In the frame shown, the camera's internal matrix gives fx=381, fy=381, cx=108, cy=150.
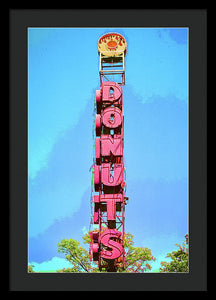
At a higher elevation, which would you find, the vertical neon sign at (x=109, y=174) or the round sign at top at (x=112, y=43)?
the round sign at top at (x=112, y=43)

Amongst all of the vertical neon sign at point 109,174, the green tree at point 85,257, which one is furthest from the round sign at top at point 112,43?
the green tree at point 85,257

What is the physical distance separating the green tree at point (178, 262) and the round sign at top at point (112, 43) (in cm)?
870

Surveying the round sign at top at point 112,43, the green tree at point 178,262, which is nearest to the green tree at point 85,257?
the green tree at point 178,262

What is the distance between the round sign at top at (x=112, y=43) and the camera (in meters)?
15.2

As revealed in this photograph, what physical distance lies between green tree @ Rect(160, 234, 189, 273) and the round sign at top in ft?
28.6

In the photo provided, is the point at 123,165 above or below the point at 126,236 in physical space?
above

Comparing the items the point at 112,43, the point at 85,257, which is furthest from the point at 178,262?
the point at 112,43

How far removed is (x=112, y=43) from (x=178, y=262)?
31.0 feet

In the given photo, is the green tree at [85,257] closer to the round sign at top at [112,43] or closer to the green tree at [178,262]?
the green tree at [178,262]

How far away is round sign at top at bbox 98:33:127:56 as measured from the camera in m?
15.2

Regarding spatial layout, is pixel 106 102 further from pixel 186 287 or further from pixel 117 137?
pixel 186 287

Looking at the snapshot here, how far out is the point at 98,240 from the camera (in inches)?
537
